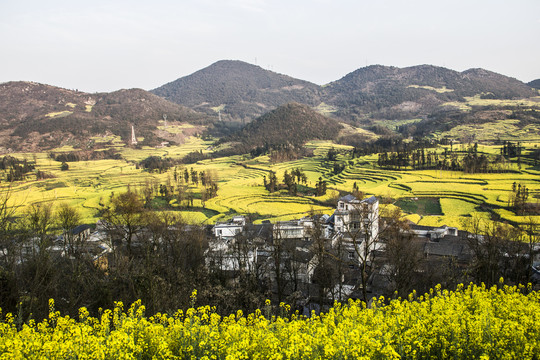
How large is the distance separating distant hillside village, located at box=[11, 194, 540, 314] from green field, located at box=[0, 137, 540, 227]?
6.41 meters

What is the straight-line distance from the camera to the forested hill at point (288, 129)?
96.2 metres

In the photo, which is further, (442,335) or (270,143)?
(270,143)

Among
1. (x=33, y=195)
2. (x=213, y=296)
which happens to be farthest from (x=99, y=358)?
(x=33, y=195)

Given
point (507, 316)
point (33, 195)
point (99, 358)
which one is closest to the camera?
point (99, 358)

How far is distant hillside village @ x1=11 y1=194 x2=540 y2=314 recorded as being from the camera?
1762 centimetres

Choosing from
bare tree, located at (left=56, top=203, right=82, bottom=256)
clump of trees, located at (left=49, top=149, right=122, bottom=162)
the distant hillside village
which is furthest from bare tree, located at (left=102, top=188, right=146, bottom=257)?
clump of trees, located at (left=49, top=149, right=122, bottom=162)

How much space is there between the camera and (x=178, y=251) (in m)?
21.7

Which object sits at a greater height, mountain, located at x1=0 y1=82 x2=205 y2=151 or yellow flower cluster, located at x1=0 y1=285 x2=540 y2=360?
mountain, located at x1=0 y1=82 x2=205 y2=151

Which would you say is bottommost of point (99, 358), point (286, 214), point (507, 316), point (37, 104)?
point (286, 214)

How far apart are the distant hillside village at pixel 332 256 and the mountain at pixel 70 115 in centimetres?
8282

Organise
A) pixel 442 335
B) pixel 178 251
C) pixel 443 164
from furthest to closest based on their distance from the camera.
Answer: pixel 443 164
pixel 178 251
pixel 442 335

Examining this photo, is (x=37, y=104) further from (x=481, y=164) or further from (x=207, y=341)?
(x=207, y=341)

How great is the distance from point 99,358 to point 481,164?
55270mm

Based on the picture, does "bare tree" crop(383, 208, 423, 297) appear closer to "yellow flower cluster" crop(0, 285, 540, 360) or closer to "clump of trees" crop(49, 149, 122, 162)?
"yellow flower cluster" crop(0, 285, 540, 360)
